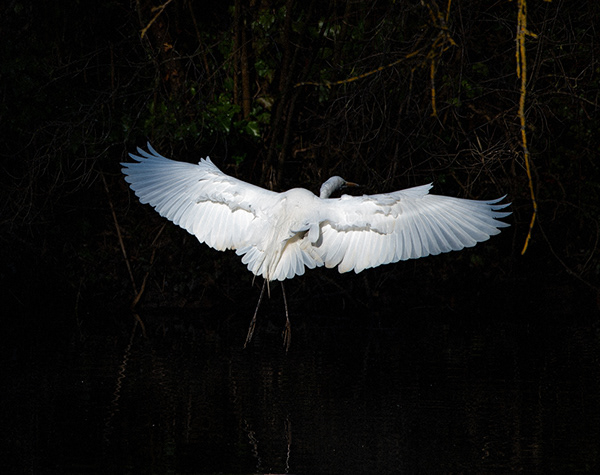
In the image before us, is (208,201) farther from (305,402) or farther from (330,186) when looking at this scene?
(305,402)

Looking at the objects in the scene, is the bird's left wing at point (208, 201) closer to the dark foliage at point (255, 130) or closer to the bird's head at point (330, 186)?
the bird's head at point (330, 186)

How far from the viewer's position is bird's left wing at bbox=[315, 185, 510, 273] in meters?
5.66

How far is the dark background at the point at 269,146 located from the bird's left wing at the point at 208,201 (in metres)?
2.41

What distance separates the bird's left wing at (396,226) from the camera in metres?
5.66

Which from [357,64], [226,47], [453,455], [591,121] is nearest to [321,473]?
[453,455]

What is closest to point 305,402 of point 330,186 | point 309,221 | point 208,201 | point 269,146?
point 309,221

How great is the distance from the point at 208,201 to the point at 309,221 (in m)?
0.85

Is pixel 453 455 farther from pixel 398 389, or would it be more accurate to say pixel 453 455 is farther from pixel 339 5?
pixel 339 5

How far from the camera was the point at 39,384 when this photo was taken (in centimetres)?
580

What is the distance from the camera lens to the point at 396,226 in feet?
19.0

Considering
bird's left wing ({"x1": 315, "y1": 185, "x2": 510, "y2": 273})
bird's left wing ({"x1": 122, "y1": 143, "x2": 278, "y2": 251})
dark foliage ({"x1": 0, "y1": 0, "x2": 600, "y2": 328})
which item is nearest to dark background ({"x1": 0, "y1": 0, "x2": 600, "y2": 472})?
dark foliage ({"x1": 0, "y1": 0, "x2": 600, "y2": 328})

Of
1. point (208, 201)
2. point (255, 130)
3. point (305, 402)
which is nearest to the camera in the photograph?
point (305, 402)

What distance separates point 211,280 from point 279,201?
3.75 metres

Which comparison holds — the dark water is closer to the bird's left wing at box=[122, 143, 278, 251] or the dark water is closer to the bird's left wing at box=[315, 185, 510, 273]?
the bird's left wing at box=[315, 185, 510, 273]
